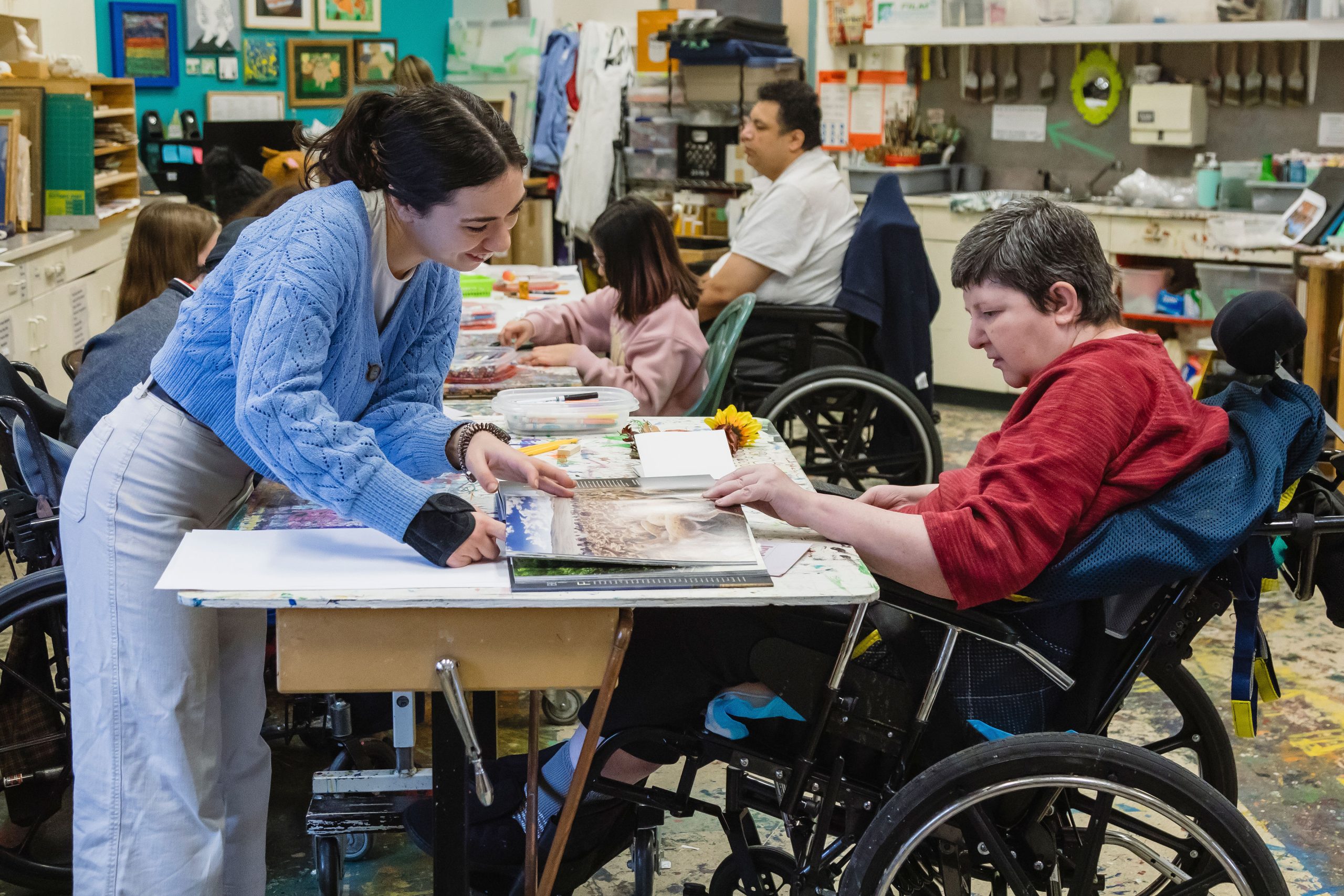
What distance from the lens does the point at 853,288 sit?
12.1 ft

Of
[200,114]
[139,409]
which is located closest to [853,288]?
[139,409]

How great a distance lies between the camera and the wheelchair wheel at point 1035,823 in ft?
4.77

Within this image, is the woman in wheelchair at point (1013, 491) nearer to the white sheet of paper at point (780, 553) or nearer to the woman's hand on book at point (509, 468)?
the white sheet of paper at point (780, 553)

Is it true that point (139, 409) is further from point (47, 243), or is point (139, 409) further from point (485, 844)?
point (47, 243)

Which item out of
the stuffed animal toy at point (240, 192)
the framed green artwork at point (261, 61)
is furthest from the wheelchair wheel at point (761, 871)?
the framed green artwork at point (261, 61)

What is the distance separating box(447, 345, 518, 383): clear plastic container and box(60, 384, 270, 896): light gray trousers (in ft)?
3.22

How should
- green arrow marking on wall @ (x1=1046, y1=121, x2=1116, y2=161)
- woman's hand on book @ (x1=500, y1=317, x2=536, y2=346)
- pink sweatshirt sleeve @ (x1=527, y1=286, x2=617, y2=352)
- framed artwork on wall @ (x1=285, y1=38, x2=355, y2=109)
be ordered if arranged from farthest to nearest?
framed artwork on wall @ (x1=285, y1=38, x2=355, y2=109)
green arrow marking on wall @ (x1=1046, y1=121, x2=1116, y2=161)
pink sweatshirt sleeve @ (x1=527, y1=286, x2=617, y2=352)
woman's hand on book @ (x1=500, y1=317, x2=536, y2=346)

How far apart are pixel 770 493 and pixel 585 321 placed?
193 cm

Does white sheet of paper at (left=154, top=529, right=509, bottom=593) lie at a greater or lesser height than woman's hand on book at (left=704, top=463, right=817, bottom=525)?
lesser

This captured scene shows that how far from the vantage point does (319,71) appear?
7.68 metres

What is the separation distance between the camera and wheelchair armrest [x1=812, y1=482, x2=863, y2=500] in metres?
2.08

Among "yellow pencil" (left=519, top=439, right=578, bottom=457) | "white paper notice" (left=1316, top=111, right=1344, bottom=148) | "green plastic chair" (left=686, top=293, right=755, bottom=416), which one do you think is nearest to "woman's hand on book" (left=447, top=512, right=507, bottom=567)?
"yellow pencil" (left=519, top=439, right=578, bottom=457)

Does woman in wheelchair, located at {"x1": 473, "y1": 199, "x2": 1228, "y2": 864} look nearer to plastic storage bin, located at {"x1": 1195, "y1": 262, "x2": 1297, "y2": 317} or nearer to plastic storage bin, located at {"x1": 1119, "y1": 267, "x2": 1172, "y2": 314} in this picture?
plastic storage bin, located at {"x1": 1195, "y1": 262, "x2": 1297, "y2": 317}

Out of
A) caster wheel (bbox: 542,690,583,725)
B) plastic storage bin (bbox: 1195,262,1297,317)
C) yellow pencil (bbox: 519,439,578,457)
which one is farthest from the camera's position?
plastic storage bin (bbox: 1195,262,1297,317)
